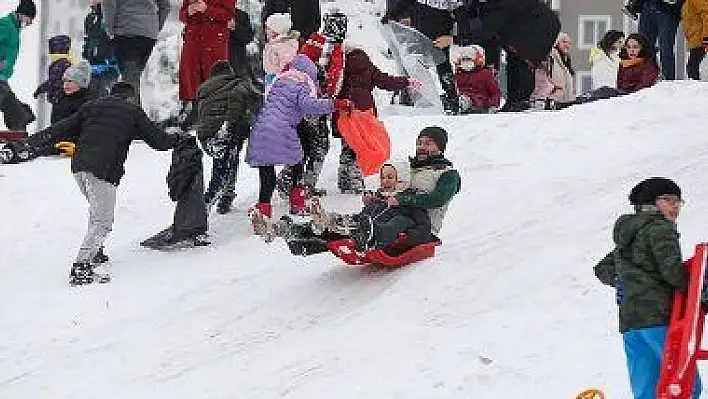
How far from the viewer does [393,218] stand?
8.08 m

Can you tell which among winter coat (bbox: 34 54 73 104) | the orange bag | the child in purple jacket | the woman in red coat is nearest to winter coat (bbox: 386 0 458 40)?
the woman in red coat

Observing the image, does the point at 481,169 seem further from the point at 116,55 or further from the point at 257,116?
the point at 116,55

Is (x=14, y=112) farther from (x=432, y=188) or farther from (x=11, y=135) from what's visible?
(x=432, y=188)

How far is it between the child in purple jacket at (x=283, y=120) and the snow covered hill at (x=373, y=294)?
2.08ft

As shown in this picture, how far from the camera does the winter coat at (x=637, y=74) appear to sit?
1314 centimetres

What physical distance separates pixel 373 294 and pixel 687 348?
3291mm

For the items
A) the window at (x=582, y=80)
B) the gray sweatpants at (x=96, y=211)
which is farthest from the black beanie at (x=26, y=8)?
the window at (x=582, y=80)

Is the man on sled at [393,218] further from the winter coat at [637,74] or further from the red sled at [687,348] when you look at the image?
the winter coat at [637,74]

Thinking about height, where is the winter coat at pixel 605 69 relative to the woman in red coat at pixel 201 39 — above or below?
below

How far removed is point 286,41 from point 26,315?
3.39 metres

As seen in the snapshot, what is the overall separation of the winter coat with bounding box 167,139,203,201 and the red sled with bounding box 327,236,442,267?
1.99m

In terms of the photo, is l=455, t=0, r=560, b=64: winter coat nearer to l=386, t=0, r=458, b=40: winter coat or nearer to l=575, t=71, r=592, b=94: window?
l=386, t=0, r=458, b=40: winter coat

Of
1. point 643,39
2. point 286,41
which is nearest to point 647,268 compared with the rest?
point 286,41

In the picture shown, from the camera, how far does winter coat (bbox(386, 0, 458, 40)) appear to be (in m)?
13.0
